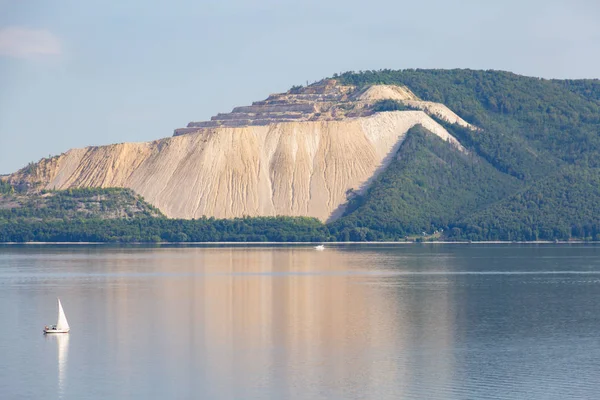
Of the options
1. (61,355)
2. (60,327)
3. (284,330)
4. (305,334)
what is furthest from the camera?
(284,330)

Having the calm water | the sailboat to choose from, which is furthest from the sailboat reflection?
the sailboat

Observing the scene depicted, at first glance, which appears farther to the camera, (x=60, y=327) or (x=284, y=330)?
(x=284, y=330)

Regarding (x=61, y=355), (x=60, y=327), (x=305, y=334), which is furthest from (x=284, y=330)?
(x=61, y=355)

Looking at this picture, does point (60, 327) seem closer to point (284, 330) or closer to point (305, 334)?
point (284, 330)

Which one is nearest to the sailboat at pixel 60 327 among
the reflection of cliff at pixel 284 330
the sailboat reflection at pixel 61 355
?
the sailboat reflection at pixel 61 355

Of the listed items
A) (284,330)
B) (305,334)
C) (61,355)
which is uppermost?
(284,330)

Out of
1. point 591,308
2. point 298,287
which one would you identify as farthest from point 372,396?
point 298,287

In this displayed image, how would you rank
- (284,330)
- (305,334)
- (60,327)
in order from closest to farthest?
(305,334)
(60,327)
(284,330)

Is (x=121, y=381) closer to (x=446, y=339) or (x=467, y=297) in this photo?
(x=446, y=339)
